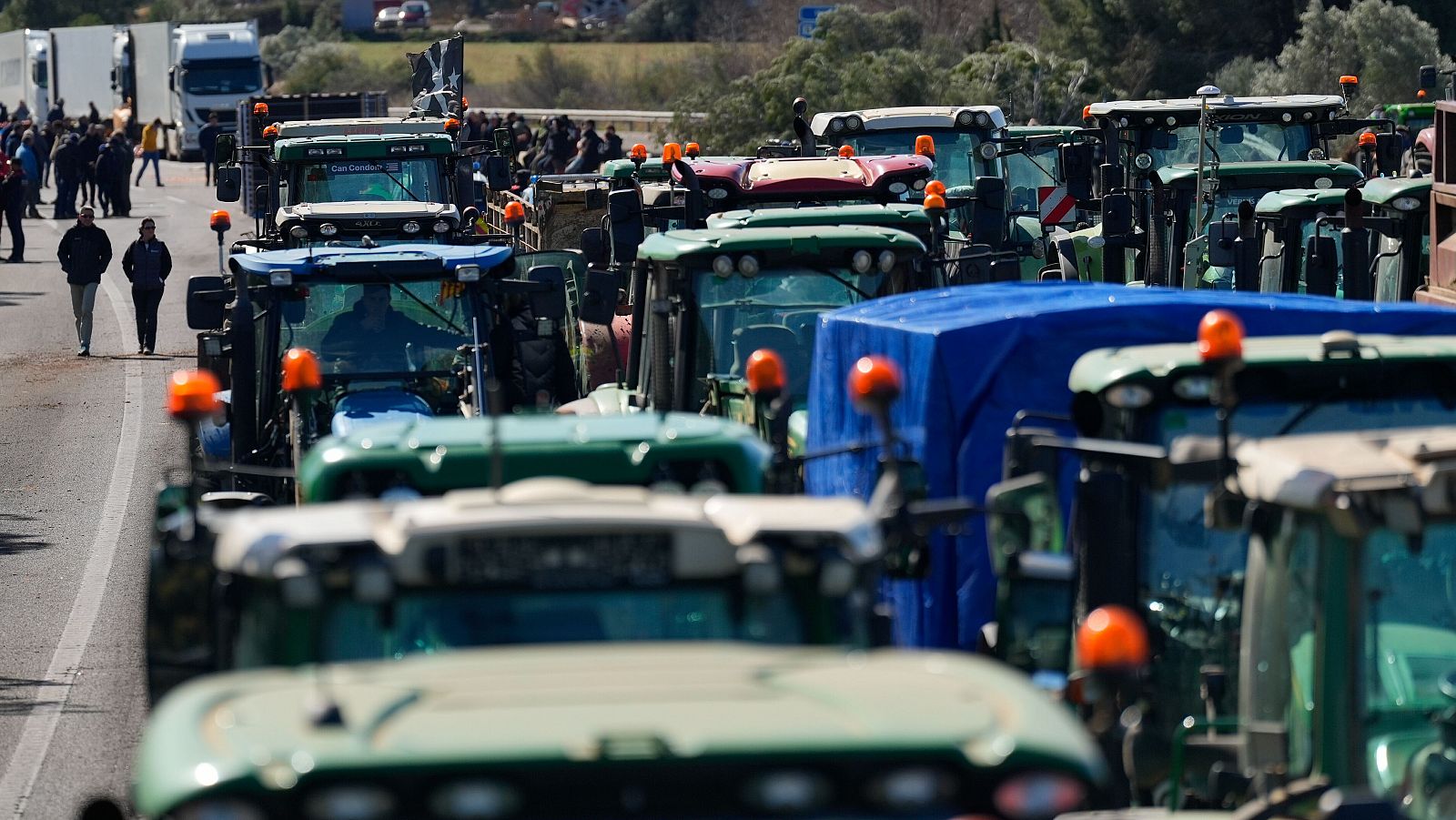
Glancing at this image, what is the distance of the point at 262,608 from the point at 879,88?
3346 cm

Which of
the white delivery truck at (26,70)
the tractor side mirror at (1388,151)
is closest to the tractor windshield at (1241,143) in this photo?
the tractor side mirror at (1388,151)

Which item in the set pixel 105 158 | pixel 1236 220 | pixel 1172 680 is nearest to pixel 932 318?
pixel 1172 680

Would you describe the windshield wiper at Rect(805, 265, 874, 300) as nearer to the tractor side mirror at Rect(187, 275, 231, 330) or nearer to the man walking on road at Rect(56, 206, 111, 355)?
the tractor side mirror at Rect(187, 275, 231, 330)

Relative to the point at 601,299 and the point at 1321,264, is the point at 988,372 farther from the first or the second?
the point at 1321,264

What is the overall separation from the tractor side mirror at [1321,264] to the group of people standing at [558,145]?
66.0ft

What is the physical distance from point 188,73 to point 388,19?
41.4 m

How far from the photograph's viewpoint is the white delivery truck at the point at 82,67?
204 feet

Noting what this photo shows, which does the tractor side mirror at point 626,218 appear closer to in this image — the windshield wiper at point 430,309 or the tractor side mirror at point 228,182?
the windshield wiper at point 430,309

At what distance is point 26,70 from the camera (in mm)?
67062

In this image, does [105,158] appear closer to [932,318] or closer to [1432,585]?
[932,318]

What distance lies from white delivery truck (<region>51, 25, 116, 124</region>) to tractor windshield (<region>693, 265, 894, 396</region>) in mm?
53920

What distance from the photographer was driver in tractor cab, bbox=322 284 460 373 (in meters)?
11.9

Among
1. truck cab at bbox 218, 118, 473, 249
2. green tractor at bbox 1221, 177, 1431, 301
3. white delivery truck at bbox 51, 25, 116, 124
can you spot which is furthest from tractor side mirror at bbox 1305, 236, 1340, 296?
white delivery truck at bbox 51, 25, 116, 124

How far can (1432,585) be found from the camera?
5340mm
